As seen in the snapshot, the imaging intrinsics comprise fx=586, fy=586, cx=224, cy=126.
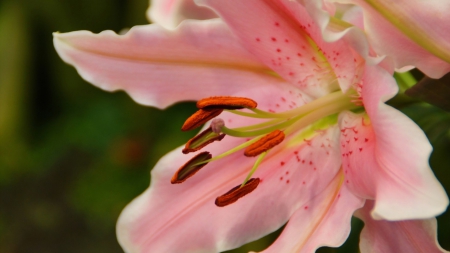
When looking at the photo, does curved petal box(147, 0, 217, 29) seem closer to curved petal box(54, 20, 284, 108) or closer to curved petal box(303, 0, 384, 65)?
curved petal box(54, 20, 284, 108)

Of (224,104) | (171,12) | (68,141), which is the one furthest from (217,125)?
(68,141)

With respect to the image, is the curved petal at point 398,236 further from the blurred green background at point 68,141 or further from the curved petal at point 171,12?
the blurred green background at point 68,141

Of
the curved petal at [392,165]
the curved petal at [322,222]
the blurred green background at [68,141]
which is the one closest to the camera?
the curved petal at [392,165]

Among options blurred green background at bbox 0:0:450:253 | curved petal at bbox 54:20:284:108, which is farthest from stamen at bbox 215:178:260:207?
blurred green background at bbox 0:0:450:253

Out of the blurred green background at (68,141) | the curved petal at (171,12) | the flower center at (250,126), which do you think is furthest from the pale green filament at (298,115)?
the blurred green background at (68,141)

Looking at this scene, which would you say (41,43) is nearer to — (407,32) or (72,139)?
(72,139)

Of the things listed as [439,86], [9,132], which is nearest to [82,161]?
[9,132]
